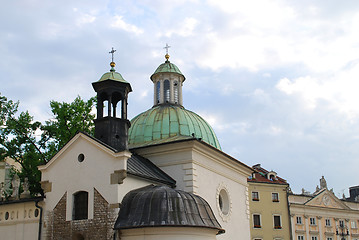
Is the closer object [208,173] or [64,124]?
[208,173]

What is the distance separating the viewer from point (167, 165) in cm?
2334

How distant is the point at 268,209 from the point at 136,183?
2838 cm

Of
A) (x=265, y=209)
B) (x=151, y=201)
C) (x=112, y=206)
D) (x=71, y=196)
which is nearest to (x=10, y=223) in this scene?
(x=71, y=196)

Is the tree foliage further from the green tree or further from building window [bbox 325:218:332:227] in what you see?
building window [bbox 325:218:332:227]

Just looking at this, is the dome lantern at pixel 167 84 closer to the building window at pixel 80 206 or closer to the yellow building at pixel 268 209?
the building window at pixel 80 206

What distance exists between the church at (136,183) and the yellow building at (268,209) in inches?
691

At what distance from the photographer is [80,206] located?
19578 millimetres

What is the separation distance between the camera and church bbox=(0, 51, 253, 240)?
58.9ft

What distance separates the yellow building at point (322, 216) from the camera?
48.1 m

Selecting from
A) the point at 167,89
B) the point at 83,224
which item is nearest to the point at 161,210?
the point at 83,224

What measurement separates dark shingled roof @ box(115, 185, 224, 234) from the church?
0.13 ft

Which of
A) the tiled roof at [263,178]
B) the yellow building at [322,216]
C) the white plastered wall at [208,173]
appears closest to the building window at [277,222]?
the yellow building at [322,216]

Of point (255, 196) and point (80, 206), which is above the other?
point (255, 196)

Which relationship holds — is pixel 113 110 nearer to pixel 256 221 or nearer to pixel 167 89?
pixel 167 89
